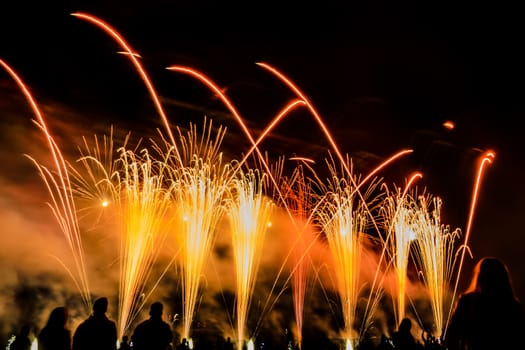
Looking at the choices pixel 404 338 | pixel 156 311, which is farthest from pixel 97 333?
pixel 404 338

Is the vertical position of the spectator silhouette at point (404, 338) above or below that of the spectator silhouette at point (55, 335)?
below

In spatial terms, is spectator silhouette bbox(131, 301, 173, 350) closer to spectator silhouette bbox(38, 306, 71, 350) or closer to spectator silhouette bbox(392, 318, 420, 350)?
spectator silhouette bbox(38, 306, 71, 350)

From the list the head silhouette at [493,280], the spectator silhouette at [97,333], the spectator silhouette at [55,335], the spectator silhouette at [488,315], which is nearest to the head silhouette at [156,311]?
the spectator silhouette at [97,333]

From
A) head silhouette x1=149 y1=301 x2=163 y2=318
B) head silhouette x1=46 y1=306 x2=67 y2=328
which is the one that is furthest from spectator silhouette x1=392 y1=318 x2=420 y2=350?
head silhouette x1=46 y1=306 x2=67 y2=328

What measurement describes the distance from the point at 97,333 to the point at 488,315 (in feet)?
17.5

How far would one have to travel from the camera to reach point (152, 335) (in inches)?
285

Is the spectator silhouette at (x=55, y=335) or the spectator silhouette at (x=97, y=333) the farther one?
the spectator silhouette at (x=55, y=335)

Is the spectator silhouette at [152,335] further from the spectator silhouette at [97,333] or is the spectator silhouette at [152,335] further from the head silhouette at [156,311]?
the spectator silhouette at [97,333]

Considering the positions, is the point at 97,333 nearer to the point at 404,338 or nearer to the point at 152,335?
the point at 152,335

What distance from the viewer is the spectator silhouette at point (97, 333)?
6.82 m

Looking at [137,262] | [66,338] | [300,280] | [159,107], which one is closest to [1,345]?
[137,262]

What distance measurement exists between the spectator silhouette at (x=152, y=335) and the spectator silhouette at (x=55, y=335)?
100 cm

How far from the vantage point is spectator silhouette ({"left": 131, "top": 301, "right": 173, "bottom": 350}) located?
283 inches

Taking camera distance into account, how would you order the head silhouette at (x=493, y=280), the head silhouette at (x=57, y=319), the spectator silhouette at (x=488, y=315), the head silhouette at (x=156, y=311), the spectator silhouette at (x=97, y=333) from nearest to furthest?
the spectator silhouette at (x=488, y=315) → the head silhouette at (x=493, y=280) → the spectator silhouette at (x=97, y=333) → the head silhouette at (x=57, y=319) → the head silhouette at (x=156, y=311)
